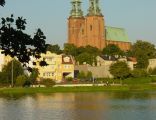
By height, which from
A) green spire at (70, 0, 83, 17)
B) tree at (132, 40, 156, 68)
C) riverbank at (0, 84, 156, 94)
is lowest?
riverbank at (0, 84, 156, 94)

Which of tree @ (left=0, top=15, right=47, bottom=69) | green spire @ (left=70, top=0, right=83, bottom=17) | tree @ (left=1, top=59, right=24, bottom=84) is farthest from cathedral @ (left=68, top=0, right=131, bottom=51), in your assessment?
tree @ (left=0, top=15, right=47, bottom=69)

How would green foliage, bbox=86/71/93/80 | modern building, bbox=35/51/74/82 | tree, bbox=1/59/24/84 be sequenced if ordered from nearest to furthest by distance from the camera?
tree, bbox=1/59/24/84 → modern building, bbox=35/51/74/82 → green foliage, bbox=86/71/93/80

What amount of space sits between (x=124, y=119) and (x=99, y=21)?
4968 inches

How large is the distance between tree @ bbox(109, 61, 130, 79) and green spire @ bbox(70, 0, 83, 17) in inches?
2809

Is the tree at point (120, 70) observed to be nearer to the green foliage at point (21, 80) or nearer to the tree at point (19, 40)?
the green foliage at point (21, 80)

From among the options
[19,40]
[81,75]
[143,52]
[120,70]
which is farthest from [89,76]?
[19,40]

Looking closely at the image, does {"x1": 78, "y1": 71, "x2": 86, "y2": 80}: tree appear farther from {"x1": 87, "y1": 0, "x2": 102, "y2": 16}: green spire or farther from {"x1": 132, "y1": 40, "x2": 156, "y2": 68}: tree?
{"x1": 87, "y1": 0, "x2": 102, "y2": 16}: green spire

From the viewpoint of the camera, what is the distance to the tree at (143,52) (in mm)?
116581

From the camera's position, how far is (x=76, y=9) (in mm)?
167375

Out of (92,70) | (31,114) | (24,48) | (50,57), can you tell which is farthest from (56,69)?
(24,48)

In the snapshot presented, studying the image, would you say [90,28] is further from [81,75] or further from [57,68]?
[57,68]

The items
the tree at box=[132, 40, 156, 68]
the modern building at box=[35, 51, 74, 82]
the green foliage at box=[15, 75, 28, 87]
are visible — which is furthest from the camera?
the tree at box=[132, 40, 156, 68]

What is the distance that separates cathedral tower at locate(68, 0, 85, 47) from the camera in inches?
6437

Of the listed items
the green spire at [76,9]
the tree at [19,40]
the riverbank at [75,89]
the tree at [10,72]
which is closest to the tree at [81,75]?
the riverbank at [75,89]
